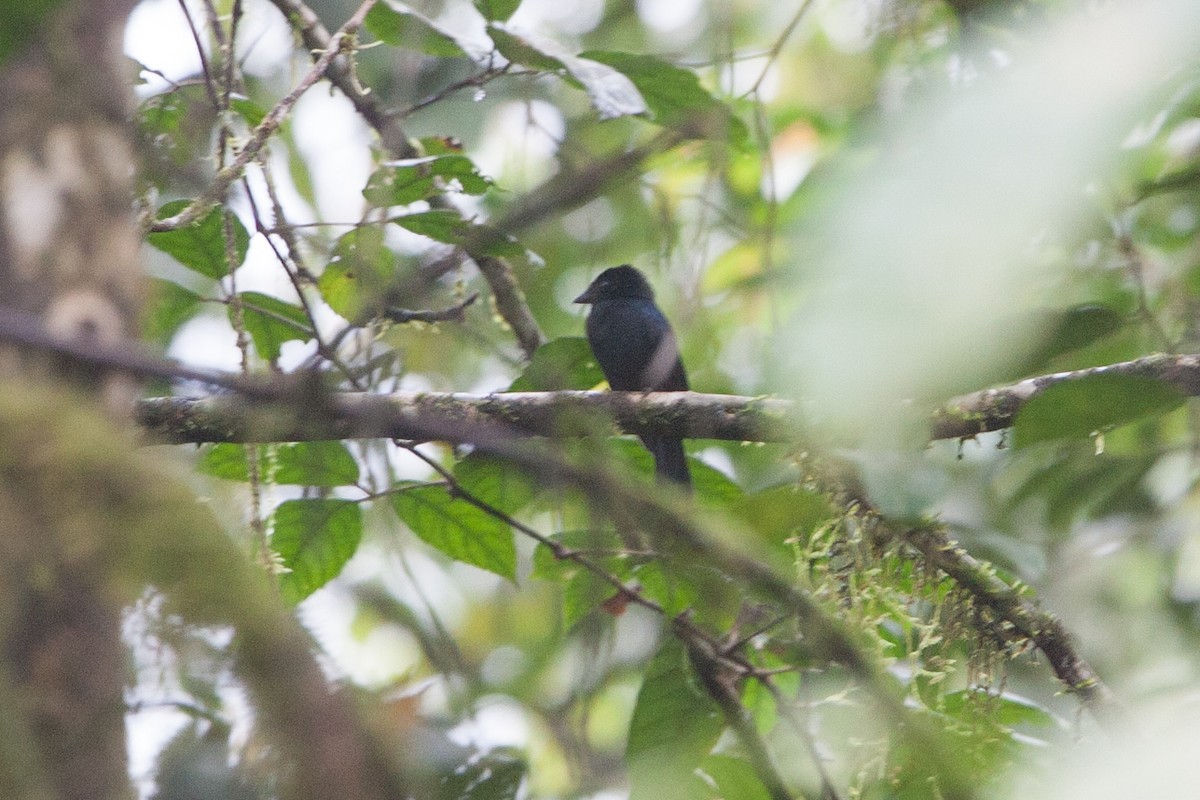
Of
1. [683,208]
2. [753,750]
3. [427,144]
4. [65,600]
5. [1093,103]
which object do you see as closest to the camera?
[1093,103]

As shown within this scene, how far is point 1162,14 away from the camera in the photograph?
38 centimetres

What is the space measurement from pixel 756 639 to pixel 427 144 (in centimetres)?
168

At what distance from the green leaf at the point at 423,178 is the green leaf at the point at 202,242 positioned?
34cm

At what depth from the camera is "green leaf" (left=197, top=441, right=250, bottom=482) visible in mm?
2432

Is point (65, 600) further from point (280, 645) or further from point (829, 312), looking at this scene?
point (829, 312)

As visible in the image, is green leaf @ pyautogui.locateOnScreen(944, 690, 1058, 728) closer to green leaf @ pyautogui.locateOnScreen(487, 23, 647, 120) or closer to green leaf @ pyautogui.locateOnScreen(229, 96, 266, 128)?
green leaf @ pyautogui.locateOnScreen(487, 23, 647, 120)

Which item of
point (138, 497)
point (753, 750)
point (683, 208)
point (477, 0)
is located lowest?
point (753, 750)

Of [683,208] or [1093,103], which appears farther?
[683,208]

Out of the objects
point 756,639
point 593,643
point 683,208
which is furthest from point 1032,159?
point 683,208

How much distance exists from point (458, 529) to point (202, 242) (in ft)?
2.90

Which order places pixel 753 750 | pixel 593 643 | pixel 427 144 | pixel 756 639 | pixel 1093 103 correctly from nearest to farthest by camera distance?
1. pixel 1093 103
2. pixel 753 750
3. pixel 593 643
4. pixel 756 639
5. pixel 427 144

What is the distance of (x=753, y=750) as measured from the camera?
6.80 feet

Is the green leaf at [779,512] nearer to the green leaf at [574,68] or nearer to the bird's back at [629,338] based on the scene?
the green leaf at [574,68]

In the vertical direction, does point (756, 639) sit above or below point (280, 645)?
above
